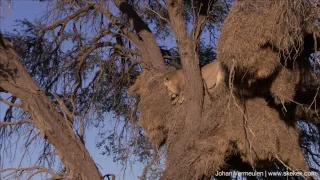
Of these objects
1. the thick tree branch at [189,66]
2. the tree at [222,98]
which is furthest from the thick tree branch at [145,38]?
the thick tree branch at [189,66]

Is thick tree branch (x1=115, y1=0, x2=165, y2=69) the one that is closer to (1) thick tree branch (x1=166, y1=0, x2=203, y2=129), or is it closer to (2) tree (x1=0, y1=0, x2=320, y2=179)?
(2) tree (x1=0, y1=0, x2=320, y2=179)

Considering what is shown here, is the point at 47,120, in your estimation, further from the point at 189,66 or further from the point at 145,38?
the point at 145,38

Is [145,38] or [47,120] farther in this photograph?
[145,38]

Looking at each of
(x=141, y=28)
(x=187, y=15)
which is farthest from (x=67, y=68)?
(x=187, y=15)

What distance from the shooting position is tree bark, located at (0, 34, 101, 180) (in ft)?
23.6

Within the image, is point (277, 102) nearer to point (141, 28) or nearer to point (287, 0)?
point (287, 0)

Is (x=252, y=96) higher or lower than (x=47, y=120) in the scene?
lower

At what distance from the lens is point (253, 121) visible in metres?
7.55

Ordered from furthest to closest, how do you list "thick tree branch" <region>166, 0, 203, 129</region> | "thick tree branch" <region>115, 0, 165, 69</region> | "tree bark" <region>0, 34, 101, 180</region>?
1. "thick tree branch" <region>115, 0, 165, 69</region>
2. "thick tree branch" <region>166, 0, 203, 129</region>
3. "tree bark" <region>0, 34, 101, 180</region>

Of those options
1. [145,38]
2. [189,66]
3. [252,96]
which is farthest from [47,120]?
[145,38]

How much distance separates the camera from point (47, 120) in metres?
7.23

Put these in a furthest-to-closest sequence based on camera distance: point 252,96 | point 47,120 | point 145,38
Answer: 1. point 145,38
2. point 252,96
3. point 47,120

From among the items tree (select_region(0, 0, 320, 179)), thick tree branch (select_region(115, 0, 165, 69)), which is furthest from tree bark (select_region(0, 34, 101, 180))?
thick tree branch (select_region(115, 0, 165, 69))

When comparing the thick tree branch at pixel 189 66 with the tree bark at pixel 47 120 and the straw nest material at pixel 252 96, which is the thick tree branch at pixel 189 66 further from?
the tree bark at pixel 47 120
